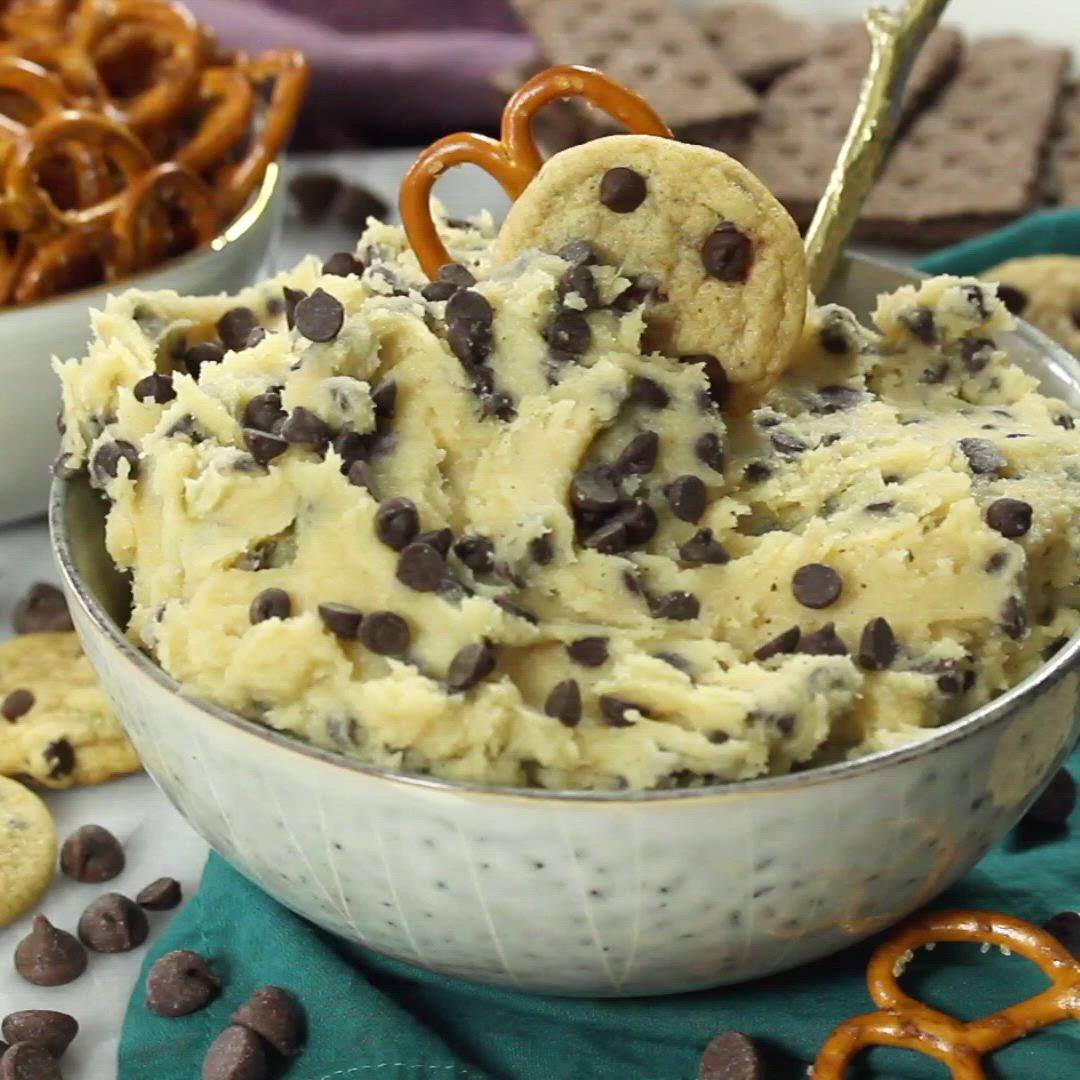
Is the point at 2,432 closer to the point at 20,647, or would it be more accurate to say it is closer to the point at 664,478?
the point at 20,647

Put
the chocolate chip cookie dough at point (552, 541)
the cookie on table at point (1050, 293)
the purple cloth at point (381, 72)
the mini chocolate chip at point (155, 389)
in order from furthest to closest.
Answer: the purple cloth at point (381, 72)
the cookie on table at point (1050, 293)
the mini chocolate chip at point (155, 389)
the chocolate chip cookie dough at point (552, 541)

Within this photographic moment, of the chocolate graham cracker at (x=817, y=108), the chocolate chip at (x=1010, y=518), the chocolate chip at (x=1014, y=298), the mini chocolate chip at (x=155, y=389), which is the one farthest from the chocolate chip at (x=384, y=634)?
the chocolate graham cracker at (x=817, y=108)

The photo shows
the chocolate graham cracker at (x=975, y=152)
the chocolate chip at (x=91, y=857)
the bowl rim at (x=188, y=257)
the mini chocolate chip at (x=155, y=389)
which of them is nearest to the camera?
the mini chocolate chip at (x=155, y=389)

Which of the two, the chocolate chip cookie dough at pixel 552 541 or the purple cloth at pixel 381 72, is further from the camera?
the purple cloth at pixel 381 72

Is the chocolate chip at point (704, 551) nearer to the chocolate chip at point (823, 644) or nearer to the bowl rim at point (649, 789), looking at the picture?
the chocolate chip at point (823, 644)

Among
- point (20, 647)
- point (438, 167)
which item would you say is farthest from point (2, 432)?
point (438, 167)

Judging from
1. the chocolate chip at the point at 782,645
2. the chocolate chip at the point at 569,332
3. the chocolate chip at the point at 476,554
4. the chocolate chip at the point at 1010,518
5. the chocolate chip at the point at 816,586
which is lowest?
the chocolate chip at the point at 476,554

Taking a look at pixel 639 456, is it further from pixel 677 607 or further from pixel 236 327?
pixel 236 327

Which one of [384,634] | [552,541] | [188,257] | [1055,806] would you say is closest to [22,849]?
[384,634]
